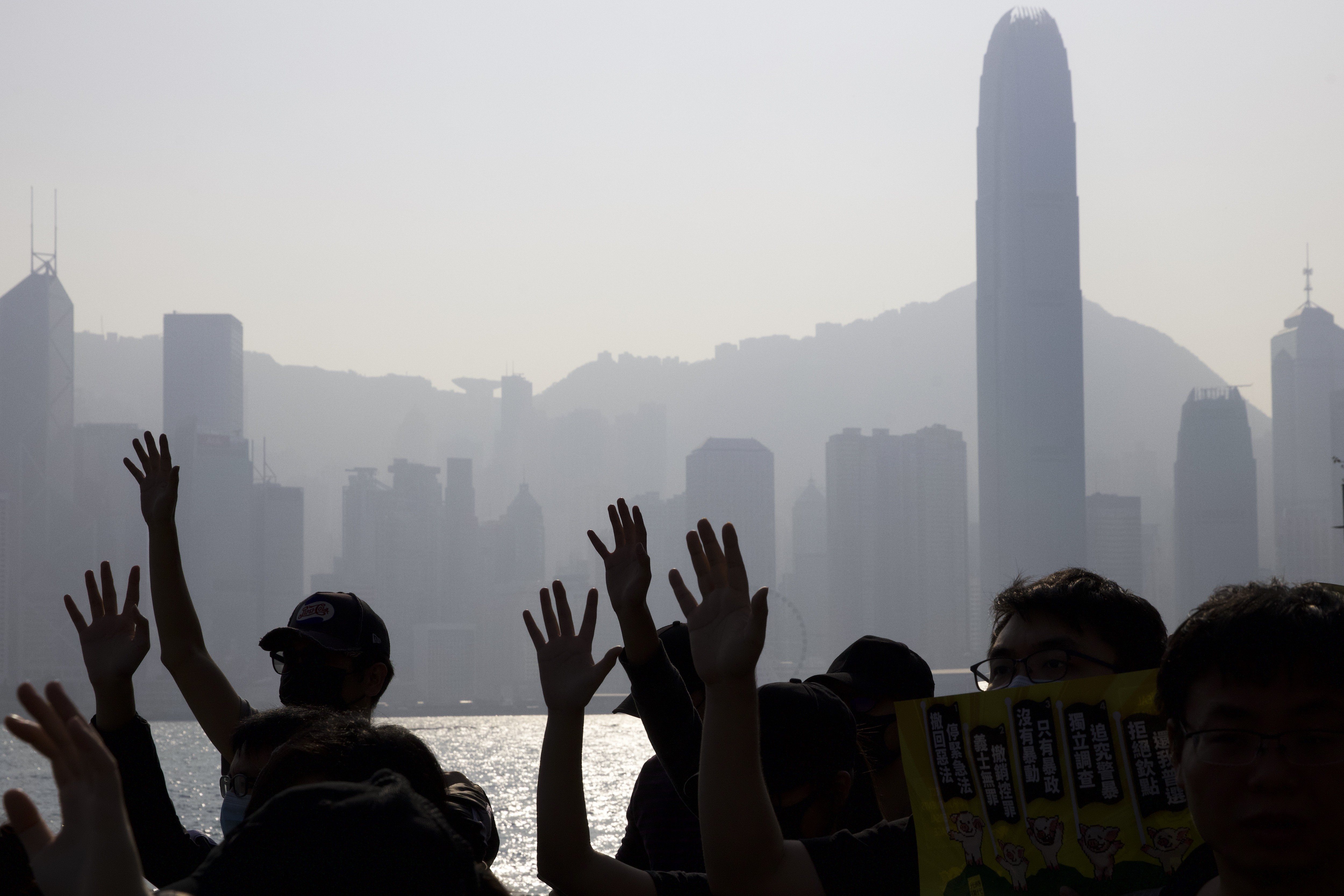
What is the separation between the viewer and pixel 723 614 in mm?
2822

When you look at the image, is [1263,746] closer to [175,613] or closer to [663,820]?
[663,820]

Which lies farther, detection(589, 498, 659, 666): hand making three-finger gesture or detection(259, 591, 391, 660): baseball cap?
detection(259, 591, 391, 660): baseball cap

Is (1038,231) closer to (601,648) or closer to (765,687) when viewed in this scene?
(601,648)

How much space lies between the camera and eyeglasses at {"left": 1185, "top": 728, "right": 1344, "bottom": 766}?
81.4 inches

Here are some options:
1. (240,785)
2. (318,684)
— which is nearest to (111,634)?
(318,684)

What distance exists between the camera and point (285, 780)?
2299mm

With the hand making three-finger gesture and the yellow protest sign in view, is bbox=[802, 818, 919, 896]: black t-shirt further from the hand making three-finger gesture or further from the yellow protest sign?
the hand making three-finger gesture

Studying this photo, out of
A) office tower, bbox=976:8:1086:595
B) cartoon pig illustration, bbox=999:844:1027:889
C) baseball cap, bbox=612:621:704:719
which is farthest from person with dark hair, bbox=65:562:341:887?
office tower, bbox=976:8:1086:595

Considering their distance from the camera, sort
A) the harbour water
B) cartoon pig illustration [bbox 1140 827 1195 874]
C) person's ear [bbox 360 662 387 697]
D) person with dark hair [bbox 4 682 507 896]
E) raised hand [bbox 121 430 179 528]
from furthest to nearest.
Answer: the harbour water
raised hand [bbox 121 430 179 528]
person's ear [bbox 360 662 387 697]
cartoon pig illustration [bbox 1140 827 1195 874]
person with dark hair [bbox 4 682 507 896]

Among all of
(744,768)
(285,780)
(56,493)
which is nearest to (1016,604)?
(744,768)

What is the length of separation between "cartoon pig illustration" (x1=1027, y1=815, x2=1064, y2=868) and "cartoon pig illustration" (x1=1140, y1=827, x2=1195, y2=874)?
193 mm

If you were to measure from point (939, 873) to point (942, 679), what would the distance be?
146m

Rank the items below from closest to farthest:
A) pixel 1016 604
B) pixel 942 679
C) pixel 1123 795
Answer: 1. pixel 1123 795
2. pixel 1016 604
3. pixel 942 679

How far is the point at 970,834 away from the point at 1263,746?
766 millimetres
